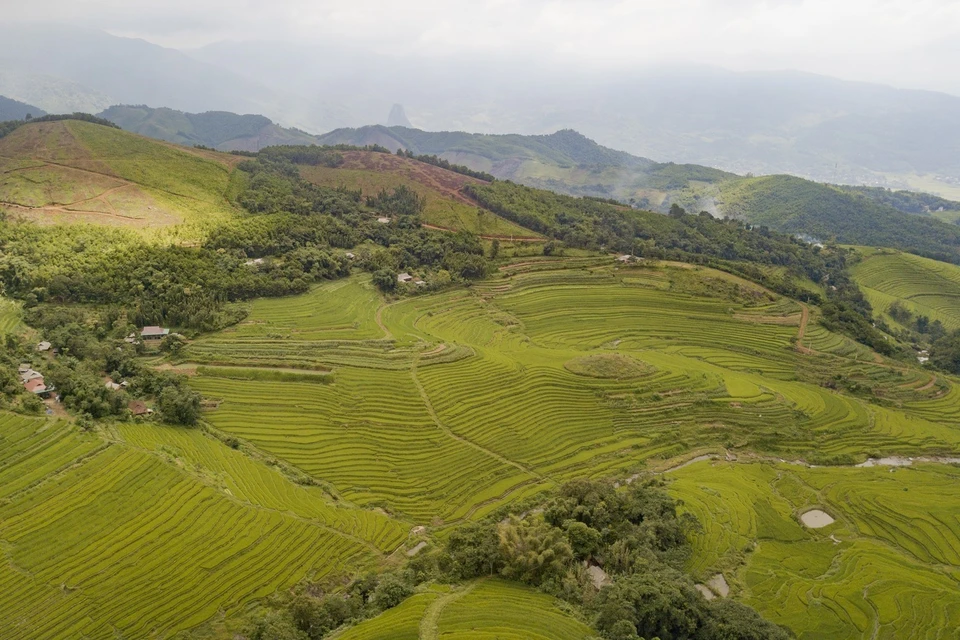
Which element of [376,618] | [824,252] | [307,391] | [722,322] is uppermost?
[824,252]

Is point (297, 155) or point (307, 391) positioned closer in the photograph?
point (307, 391)

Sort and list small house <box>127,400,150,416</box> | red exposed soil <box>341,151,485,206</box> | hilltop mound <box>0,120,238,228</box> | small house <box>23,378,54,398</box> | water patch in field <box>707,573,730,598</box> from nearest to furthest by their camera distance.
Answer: water patch in field <box>707,573,730,598</box> < small house <box>23,378,54,398</box> < small house <box>127,400,150,416</box> < hilltop mound <box>0,120,238,228</box> < red exposed soil <box>341,151,485,206</box>

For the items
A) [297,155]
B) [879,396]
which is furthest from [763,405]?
[297,155]

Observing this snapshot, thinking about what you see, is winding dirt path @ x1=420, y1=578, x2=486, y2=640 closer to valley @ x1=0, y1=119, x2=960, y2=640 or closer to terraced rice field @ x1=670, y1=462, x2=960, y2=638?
valley @ x1=0, y1=119, x2=960, y2=640

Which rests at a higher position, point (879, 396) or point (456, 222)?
point (456, 222)

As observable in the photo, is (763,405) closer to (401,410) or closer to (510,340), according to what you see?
(510,340)

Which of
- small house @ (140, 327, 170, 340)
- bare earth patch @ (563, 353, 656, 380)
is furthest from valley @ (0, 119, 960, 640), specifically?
small house @ (140, 327, 170, 340)

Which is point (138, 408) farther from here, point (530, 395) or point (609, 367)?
point (609, 367)
